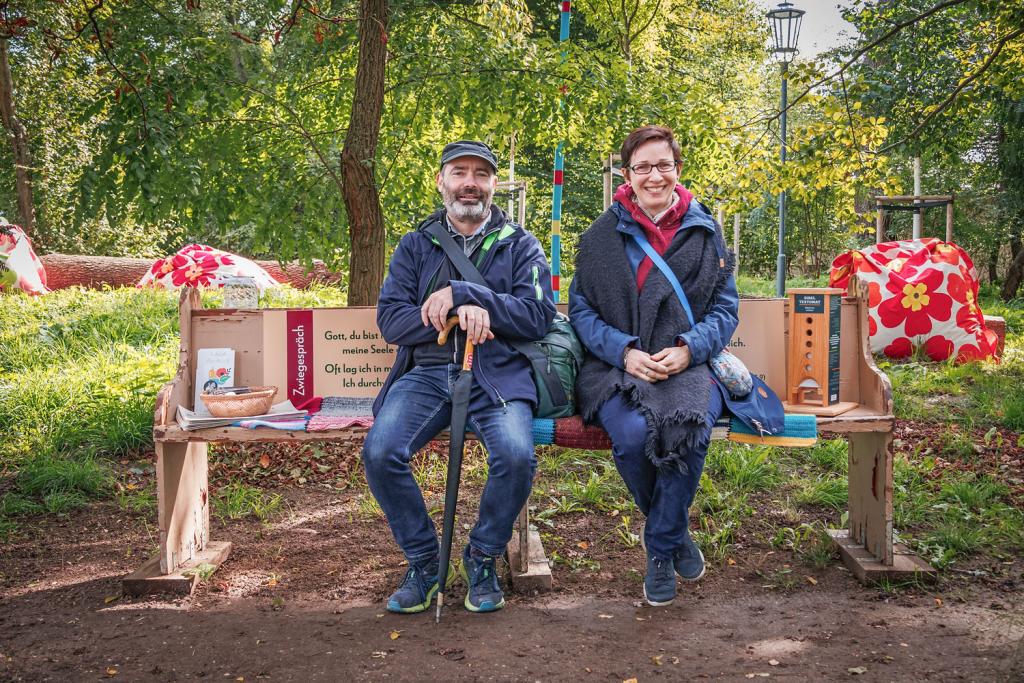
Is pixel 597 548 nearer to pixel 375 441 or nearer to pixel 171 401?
pixel 375 441

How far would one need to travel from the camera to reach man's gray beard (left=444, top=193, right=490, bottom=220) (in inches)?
139

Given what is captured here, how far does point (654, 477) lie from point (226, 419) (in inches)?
66.5

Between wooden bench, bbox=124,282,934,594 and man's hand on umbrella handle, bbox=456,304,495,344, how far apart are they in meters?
0.59

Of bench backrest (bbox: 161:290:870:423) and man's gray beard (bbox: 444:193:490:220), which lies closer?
man's gray beard (bbox: 444:193:490:220)

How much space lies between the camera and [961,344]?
7547mm

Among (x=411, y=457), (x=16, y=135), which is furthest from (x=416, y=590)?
(x=16, y=135)

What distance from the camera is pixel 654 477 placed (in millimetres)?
3268

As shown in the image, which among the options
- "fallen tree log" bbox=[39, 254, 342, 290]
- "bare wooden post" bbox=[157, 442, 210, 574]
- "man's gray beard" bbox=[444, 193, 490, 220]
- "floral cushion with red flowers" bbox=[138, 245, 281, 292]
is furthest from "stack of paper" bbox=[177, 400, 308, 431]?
"fallen tree log" bbox=[39, 254, 342, 290]

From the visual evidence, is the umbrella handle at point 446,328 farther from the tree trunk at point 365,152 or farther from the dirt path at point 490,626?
the tree trunk at point 365,152


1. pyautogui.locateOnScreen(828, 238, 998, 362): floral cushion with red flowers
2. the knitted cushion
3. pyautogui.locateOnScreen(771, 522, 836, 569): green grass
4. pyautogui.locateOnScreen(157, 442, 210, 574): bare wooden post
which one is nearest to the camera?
the knitted cushion

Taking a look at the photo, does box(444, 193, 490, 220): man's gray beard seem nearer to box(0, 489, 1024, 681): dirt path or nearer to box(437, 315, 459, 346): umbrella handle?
box(437, 315, 459, 346): umbrella handle

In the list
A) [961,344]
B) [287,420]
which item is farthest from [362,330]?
[961,344]

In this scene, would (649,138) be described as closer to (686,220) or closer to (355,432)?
(686,220)

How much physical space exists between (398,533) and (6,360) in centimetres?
492
